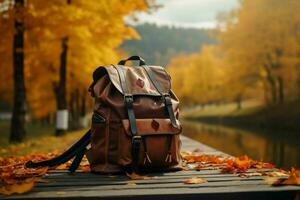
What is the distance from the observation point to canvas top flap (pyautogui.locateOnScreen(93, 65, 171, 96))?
4.64m

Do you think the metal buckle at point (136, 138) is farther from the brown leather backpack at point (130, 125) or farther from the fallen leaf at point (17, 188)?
the fallen leaf at point (17, 188)

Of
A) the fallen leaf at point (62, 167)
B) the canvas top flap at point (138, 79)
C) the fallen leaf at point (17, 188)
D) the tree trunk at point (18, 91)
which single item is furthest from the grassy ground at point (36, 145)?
the fallen leaf at point (17, 188)

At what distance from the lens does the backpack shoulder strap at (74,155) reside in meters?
4.84

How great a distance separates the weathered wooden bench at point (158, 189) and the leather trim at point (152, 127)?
0.43 meters

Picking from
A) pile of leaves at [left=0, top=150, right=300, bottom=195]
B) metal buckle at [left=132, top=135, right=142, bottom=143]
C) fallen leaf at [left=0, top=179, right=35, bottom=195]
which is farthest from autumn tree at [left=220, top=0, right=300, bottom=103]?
fallen leaf at [left=0, top=179, right=35, bottom=195]

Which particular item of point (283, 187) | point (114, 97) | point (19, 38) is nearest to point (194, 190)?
point (283, 187)

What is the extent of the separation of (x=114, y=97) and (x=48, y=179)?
993 millimetres

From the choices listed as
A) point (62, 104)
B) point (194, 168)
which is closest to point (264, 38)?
point (62, 104)

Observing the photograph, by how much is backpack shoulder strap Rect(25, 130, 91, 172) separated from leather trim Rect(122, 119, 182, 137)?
2.16 ft

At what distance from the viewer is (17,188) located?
11.8ft

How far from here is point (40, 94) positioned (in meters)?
30.5

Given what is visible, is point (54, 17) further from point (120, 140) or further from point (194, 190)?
point (194, 190)

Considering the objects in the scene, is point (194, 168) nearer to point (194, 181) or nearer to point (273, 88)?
point (194, 181)

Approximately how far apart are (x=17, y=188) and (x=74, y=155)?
4.56ft
